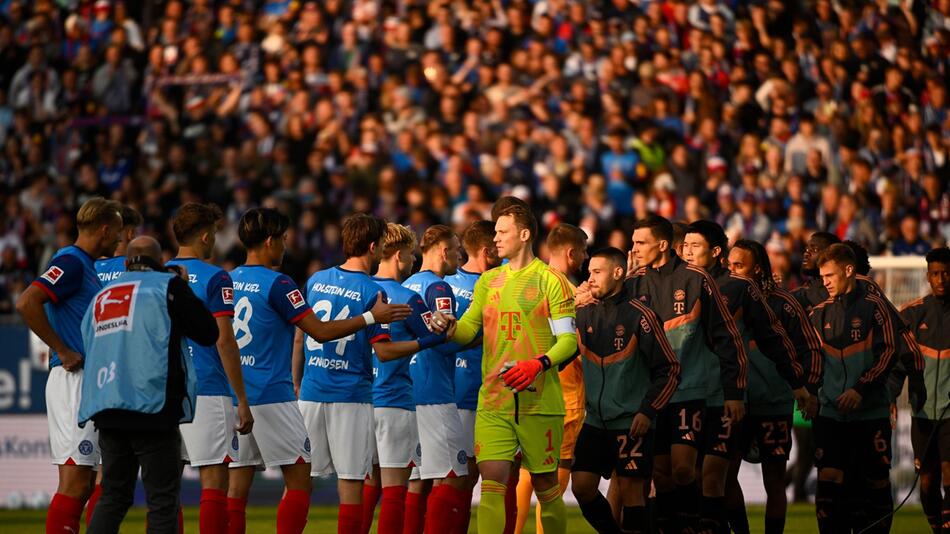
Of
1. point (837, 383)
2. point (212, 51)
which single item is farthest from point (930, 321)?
point (212, 51)

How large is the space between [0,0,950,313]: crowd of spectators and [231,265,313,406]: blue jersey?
8.84m

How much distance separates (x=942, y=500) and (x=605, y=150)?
28.7 feet

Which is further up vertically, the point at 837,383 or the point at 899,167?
the point at 899,167

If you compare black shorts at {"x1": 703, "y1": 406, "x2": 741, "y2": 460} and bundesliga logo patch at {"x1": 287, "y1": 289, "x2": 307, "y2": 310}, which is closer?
bundesliga logo patch at {"x1": 287, "y1": 289, "x2": 307, "y2": 310}

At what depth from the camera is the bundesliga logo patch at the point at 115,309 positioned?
761 cm

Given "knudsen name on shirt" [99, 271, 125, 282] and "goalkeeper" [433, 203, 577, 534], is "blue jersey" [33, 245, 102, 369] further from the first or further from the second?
"goalkeeper" [433, 203, 577, 534]

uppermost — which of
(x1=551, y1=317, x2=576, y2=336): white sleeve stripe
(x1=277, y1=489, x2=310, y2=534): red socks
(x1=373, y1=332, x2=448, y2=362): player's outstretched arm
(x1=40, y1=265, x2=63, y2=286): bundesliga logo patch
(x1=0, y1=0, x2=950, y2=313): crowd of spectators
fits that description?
(x1=0, y1=0, x2=950, y2=313): crowd of spectators

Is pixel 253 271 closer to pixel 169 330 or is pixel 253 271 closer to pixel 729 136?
pixel 169 330

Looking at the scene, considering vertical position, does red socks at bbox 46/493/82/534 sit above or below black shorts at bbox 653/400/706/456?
below

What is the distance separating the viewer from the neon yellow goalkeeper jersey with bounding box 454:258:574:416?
28.3ft

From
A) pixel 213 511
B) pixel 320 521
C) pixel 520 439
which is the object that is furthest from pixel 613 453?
pixel 320 521

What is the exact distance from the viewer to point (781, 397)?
424 inches

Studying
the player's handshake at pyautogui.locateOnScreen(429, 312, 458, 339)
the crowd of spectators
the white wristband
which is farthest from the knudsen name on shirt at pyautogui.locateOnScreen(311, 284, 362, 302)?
the crowd of spectators

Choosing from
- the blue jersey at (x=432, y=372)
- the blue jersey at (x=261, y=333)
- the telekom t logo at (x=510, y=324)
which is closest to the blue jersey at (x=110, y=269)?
the blue jersey at (x=261, y=333)
